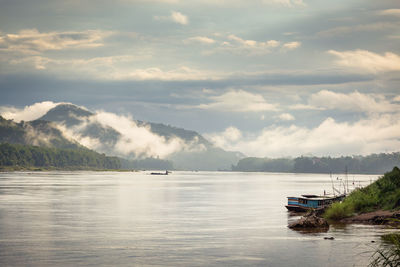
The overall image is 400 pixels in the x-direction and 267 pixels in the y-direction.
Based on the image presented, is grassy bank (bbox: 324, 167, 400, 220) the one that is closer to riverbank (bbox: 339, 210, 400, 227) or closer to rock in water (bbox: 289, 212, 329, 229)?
riverbank (bbox: 339, 210, 400, 227)

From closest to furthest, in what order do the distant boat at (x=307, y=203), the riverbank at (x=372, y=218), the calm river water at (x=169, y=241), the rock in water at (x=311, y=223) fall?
the calm river water at (x=169, y=241) → the rock in water at (x=311, y=223) → the riverbank at (x=372, y=218) → the distant boat at (x=307, y=203)

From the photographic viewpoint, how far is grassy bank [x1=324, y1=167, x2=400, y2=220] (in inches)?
3250

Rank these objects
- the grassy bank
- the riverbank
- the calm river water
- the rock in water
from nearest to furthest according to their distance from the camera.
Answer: the calm river water → the rock in water → the riverbank → the grassy bank

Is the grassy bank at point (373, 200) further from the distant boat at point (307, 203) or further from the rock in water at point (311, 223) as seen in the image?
the rock in water at point (311, 223)

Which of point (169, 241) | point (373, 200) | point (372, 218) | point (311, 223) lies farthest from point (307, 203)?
point (169, 241)

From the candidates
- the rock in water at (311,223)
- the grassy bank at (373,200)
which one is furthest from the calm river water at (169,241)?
the grassy bank at (373,200)

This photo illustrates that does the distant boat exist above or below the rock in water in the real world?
above

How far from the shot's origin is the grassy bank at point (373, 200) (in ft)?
271

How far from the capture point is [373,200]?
85.0 meters

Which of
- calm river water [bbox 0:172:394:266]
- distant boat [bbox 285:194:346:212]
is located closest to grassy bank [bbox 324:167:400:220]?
distant boat [bbox 285:194:346:212]

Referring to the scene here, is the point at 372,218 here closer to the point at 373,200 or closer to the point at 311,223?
the point at 373,200

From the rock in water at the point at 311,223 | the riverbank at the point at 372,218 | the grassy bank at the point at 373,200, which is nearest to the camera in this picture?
the rock in water at the point at 311,223

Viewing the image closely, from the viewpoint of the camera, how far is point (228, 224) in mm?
79375

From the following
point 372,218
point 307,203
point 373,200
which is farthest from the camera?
point 307,203
